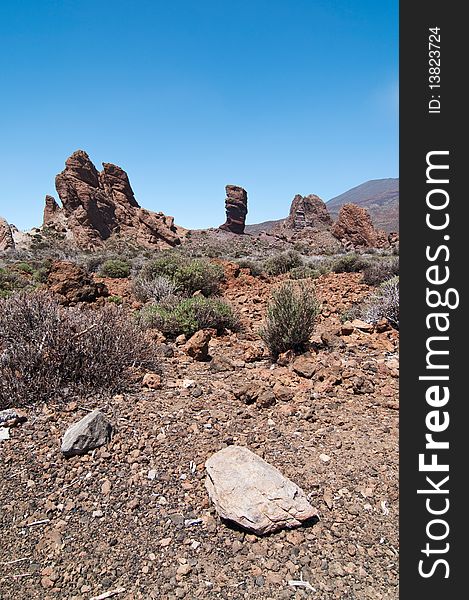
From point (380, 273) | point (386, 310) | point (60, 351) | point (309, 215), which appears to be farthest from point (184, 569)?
point (309, 215)

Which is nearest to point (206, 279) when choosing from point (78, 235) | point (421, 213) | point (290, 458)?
point (290, 458)

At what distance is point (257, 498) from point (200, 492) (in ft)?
1.47

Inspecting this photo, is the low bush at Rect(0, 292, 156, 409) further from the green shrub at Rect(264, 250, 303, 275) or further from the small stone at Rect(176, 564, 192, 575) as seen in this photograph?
the green shrub at Rect(264, 250, 303, 275)

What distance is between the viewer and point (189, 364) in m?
4.42

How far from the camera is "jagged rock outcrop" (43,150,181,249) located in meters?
47.6

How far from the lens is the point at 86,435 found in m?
2.80

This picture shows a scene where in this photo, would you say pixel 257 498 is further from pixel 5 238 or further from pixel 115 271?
pixel 5 238

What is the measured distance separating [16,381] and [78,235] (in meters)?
46.4

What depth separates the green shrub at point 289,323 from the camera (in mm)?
4699

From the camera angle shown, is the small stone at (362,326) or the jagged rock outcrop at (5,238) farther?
the jagged rock outcrop at (5,238)

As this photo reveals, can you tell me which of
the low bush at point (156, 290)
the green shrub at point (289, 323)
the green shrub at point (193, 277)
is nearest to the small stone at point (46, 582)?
the green shrub at point (289, 323)

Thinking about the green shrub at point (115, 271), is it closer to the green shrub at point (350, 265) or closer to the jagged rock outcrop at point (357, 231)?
the green shrub at point (350, 265)

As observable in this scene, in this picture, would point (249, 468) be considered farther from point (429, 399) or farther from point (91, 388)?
point (91, 388)

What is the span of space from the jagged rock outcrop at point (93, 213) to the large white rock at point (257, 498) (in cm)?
4564
